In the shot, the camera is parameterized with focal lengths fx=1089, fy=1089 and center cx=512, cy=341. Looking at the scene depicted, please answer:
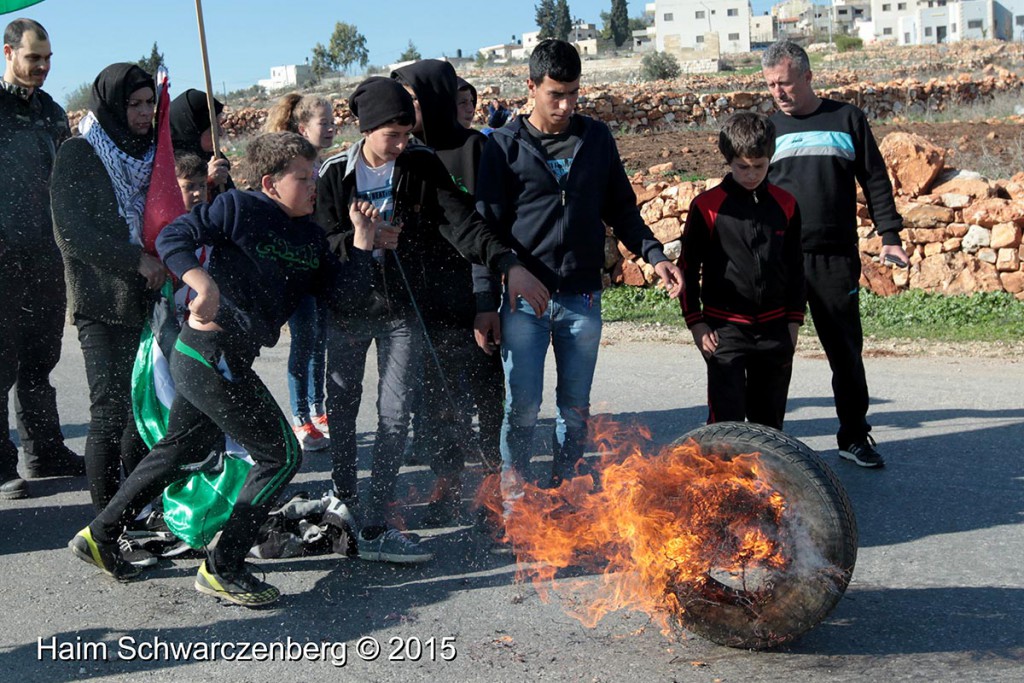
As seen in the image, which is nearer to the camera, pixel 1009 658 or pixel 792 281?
pixel 1009 658

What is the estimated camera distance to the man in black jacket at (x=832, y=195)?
18.2ft

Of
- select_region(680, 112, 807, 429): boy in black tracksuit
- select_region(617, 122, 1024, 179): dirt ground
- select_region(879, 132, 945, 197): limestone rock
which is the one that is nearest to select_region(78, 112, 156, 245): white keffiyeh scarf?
select_region(680, 112, 807, 429): boy in black tracksuit

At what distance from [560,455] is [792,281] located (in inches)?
52.3

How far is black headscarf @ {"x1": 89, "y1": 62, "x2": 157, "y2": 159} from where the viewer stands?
15.6ft

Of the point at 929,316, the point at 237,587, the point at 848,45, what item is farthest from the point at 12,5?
the point at 848,45

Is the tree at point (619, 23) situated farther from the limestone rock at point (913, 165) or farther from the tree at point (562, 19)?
the limestone rock at point (913, 165)

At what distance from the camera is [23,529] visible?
5.16m

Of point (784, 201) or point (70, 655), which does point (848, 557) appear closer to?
point (784, 201)

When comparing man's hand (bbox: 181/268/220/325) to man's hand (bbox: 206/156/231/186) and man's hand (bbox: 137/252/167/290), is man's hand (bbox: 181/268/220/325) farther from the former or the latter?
man's hand (bbox: 206/156/231/186)

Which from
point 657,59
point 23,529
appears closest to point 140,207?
point 23,529

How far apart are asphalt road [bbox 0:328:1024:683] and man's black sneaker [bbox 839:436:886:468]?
6cm

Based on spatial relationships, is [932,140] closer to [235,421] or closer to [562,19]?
[235,421]

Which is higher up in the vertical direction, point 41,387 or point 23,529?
point 41,387

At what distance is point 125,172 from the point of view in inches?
190
